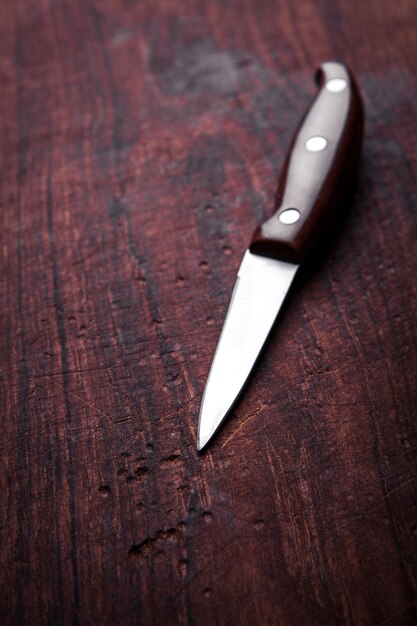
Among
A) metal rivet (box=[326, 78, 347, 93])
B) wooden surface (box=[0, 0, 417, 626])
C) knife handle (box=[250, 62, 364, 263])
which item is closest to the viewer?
wooden surface (box=[0, 0, 417, 626])

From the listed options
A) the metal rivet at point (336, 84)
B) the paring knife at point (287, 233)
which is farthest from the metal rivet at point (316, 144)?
the metal rivet at point (336, 84)

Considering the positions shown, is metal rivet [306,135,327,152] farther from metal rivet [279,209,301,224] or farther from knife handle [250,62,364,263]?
metal rivet [279,209,301,224]

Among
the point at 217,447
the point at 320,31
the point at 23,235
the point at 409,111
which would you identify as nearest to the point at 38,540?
the point at 217,447

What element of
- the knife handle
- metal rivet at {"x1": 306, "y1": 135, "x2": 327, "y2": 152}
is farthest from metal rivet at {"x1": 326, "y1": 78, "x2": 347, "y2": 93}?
metal rivet at {"x1": 306, "y1": 135, "x2": 327, "y2": 152}

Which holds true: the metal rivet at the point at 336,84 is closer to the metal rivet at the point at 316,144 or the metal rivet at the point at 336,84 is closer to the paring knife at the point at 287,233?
the paring knife at the point at 287,233

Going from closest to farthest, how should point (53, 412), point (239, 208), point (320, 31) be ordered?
point (53, 412)
point (239, 208)
point (320, 31)

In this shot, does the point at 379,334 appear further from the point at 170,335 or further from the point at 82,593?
the point at 82,593

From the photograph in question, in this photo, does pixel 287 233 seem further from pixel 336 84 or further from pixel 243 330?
pixel 336 84
